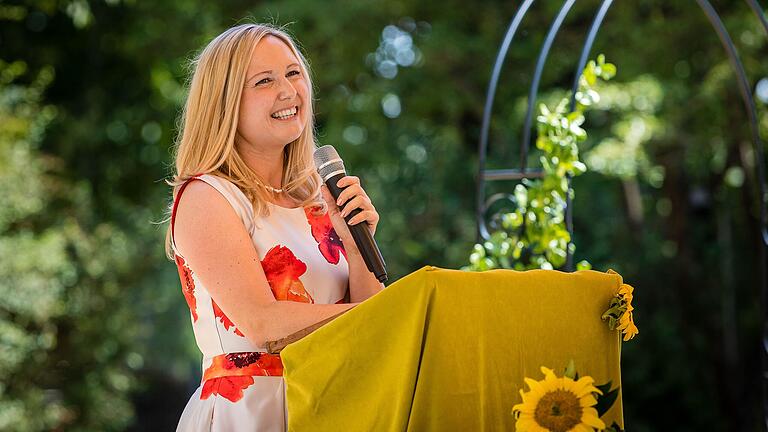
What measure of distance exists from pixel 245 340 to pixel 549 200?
1521 mm

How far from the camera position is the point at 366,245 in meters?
1.71

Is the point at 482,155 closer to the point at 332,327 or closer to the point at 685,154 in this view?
the point at 332,327

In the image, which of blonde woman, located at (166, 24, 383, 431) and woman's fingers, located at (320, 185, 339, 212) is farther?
woman's fingers, located at (320, 185, 339, 212)

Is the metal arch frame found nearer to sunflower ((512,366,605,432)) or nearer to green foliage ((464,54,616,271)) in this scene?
green foliage ((464,54,616,271))

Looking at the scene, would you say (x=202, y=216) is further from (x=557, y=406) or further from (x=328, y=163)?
(x=557, y=406)

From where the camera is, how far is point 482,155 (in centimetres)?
342

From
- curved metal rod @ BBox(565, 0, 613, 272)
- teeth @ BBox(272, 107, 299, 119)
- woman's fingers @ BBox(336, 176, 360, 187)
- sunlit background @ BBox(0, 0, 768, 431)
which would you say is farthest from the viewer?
sunlit background @ BBox(0, 0, 768, 431)

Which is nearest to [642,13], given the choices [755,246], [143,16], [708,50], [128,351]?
[708,50]

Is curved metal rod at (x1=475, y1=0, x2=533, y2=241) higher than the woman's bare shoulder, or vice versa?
curved metal rod at (x1=475, y1=0, x2=533, y2=241)

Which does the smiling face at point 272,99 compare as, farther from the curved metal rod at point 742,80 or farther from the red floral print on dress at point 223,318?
the curved metal rod at point 742,80

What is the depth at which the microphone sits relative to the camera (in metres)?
1.70

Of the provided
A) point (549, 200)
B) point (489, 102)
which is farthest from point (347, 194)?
point (489, 102)

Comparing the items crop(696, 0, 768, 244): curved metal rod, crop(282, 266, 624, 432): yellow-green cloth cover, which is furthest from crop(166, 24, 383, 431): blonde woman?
crop(696, 0, 768, 244): curved metal rod

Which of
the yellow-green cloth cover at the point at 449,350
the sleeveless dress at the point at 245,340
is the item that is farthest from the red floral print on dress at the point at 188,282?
the yellow-green cloth cover at the point at 449,350
